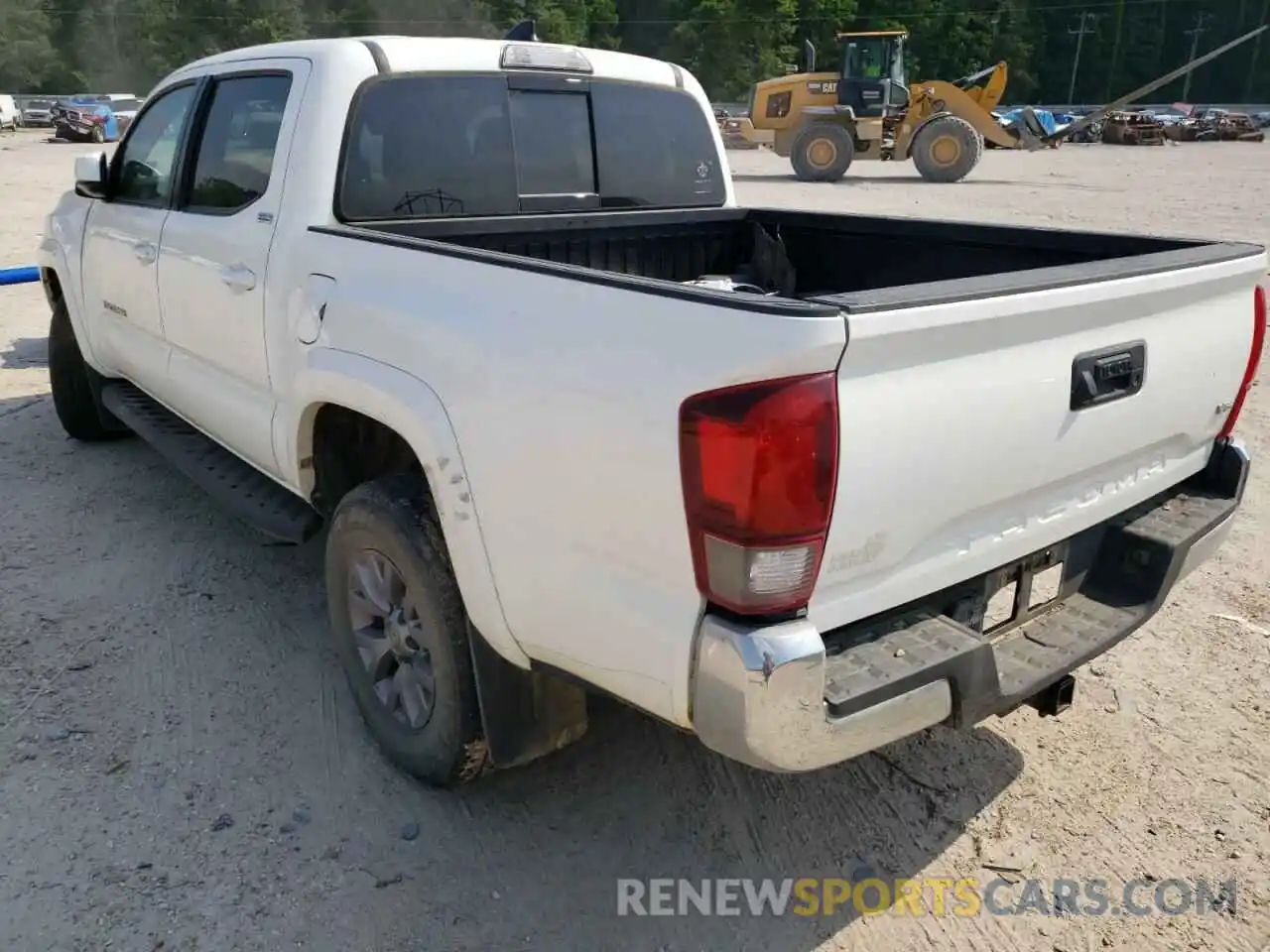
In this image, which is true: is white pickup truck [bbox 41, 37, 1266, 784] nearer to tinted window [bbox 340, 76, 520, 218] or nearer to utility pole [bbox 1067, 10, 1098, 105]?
tinted window [bbox 340, 76, 520, 218]

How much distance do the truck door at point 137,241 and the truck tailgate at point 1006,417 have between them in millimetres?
3271

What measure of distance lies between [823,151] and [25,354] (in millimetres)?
19216

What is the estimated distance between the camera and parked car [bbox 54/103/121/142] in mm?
38000

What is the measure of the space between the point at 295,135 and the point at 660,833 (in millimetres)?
2430

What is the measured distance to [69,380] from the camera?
18.6ft

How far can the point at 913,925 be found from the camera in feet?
8.23

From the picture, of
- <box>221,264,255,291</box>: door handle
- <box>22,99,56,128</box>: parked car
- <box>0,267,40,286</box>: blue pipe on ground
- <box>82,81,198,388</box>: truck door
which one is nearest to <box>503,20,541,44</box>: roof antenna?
<box>82,81,198,388</box>: truck door

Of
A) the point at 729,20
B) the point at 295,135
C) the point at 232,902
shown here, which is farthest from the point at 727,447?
the point at 729,20

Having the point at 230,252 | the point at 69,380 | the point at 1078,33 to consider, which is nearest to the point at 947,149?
the point at 69,380

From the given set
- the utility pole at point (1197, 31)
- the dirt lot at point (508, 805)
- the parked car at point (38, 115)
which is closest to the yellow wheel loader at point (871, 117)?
the dirt lot at point (508, 805)

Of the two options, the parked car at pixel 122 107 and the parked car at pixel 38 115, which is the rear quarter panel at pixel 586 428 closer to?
the parked car at pixel 122 107

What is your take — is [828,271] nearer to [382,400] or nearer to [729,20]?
[382,400]

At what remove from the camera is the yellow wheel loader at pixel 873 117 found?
22984 mm

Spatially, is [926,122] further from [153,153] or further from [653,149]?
[153,153]
